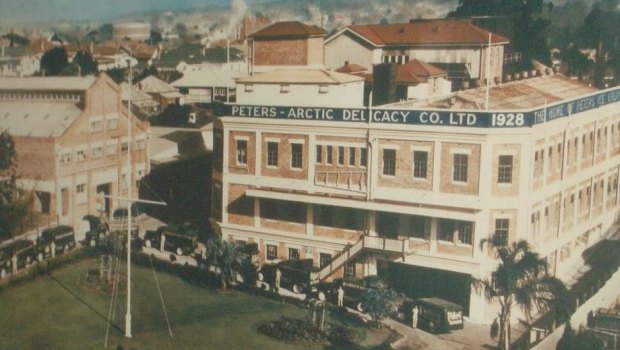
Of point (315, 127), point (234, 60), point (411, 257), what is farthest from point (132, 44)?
point (411, 257)

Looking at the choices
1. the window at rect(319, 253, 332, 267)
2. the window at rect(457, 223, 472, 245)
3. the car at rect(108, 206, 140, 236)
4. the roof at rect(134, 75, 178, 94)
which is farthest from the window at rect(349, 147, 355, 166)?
the car at rect(108, 206, 140, 236)

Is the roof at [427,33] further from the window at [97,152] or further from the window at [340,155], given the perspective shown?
the window at [97,152]

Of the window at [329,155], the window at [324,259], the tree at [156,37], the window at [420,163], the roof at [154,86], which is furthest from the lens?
the tree at [156,37]

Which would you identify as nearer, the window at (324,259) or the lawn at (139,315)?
the lawn at (139,315)

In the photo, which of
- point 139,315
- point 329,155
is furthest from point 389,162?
point 139,315

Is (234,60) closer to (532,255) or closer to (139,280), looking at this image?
(139,280)

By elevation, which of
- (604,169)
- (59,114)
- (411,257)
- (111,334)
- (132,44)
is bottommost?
(111,334)

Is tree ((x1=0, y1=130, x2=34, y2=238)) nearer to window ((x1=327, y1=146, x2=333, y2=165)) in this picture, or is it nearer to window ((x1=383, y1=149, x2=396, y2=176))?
window ((x1=327, y1=146, x2=333, y2=165))

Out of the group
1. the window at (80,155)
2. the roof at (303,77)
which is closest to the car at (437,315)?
the roof at (303,77)
